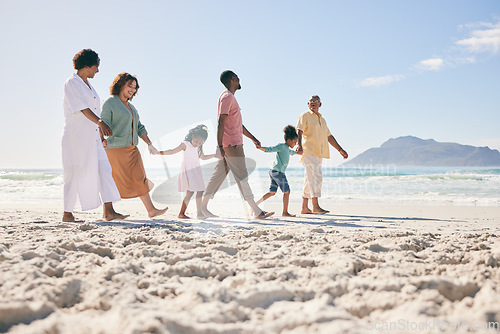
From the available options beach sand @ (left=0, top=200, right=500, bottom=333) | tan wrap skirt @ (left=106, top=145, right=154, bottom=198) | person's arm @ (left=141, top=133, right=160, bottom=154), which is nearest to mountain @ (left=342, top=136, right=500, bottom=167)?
person's arm @ (left=141, top=133, right=160, bottom=154)

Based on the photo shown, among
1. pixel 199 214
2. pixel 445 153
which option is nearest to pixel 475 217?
pixel 199 214

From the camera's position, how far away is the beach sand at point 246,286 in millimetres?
1332

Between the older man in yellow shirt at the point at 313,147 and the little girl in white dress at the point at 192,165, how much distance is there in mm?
1678

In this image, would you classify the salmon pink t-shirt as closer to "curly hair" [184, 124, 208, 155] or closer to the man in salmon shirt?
the man in salmon shirt

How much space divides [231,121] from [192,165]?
0.88 m

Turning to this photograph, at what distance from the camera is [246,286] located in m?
1.74

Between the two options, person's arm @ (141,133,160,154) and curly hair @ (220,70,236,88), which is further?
curly hair @ (220,70,236,88)

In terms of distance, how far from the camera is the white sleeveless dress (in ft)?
16.4

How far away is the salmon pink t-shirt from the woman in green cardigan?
3.81ft

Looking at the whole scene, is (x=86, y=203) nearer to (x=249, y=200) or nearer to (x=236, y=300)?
(x=249, y=200)

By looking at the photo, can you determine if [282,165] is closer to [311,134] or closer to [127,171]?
[311,134]

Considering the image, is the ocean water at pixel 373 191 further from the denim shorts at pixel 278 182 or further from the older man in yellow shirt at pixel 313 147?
the older man in yellow shirt at pixel 313 147

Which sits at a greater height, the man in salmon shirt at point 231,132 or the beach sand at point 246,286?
the man in salmon shirt at point 231,132

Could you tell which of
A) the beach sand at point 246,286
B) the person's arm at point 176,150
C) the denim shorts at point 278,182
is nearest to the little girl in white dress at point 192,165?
the person's arm at point 176,150
